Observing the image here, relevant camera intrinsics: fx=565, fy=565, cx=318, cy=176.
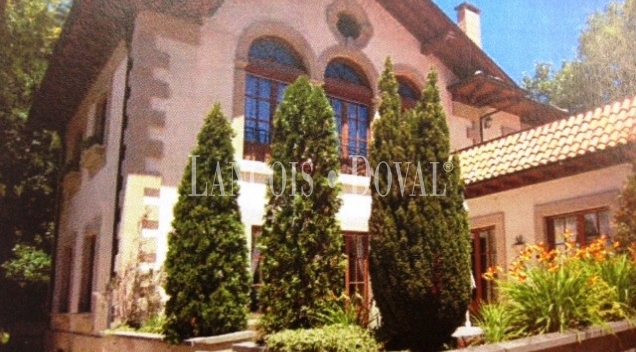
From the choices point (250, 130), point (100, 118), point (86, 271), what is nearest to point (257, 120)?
point (250, 130)

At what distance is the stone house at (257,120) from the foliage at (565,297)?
8.54 ft

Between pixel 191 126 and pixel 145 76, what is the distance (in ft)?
3.86

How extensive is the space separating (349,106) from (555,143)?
14.6ft

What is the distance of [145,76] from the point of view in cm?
1001

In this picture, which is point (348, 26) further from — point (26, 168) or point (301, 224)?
point (26, 168)

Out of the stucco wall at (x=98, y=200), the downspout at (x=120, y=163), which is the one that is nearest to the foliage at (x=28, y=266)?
the stucco wall at (x=98, y=200)

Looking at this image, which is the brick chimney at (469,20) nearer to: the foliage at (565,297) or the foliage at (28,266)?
the foliage at (565,297)

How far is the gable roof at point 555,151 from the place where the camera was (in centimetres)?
922

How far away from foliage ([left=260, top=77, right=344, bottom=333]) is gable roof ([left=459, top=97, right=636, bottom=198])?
429 centimetres

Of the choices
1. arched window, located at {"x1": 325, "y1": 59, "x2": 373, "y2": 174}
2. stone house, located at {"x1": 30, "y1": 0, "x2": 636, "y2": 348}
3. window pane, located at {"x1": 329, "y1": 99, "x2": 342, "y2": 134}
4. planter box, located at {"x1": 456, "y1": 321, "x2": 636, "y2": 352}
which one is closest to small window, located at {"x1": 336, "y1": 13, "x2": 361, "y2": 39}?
stone house, located at {"x1": 30, "y1": 0, "x2": 636, "y2": 348}

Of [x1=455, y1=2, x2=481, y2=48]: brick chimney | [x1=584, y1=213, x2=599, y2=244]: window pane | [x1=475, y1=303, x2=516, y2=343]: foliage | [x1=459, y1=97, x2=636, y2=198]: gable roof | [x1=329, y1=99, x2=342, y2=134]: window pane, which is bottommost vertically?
[x1=475, y1=303, x2=516, y2=343]: foliage

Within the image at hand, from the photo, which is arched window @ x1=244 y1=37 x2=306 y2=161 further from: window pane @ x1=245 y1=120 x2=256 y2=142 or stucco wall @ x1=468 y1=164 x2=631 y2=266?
stucco wall @ x1=468 y1=164 x2=631 y2=266

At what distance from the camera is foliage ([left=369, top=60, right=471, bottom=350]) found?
6.07m

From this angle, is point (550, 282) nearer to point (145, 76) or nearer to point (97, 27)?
point (145, 76)
